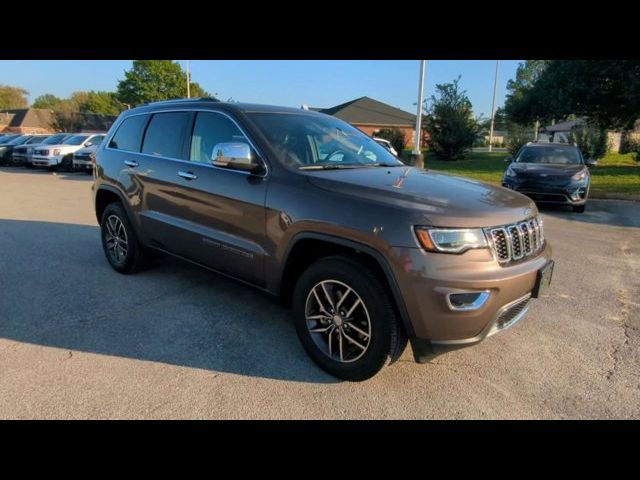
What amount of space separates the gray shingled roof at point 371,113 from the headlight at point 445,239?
151 ft

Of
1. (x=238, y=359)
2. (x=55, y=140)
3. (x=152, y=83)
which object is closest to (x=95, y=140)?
(x=55, y=140)

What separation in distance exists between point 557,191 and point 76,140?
66.8ft

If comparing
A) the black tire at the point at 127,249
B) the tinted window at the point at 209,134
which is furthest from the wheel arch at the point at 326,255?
the black tire at the point at 127,249

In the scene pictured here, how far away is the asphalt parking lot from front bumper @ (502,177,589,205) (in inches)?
195

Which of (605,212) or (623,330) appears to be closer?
(623,330)

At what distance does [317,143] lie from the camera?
12.6 feet

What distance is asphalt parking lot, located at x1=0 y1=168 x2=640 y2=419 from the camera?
9.07 feet

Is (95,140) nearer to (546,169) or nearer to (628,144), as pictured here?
(546,169)

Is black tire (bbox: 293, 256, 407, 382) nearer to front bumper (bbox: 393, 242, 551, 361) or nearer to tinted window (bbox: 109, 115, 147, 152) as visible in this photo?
front bumper (bbox: 393, 242, 551, 361)

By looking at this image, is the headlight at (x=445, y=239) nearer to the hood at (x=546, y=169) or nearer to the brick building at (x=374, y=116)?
the hood at (x=546, y=169)
